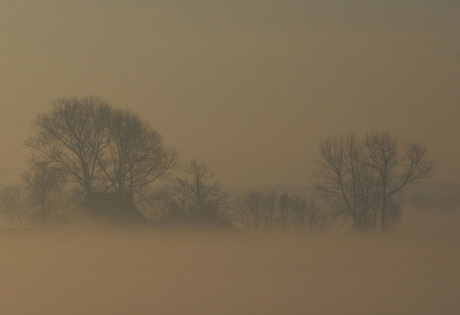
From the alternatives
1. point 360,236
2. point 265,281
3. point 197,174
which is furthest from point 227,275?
point 197,174

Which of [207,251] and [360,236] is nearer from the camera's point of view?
[207,251]

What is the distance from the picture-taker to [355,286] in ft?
110

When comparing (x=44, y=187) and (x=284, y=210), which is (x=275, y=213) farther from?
(x=44, y=187)

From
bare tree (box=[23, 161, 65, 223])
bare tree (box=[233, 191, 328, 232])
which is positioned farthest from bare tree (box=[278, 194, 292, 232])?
bare tree (box=[23, 161, 65, 223])

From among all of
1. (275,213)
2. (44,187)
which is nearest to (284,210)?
(275,213)

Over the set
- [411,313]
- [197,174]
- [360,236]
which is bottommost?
[411,313]

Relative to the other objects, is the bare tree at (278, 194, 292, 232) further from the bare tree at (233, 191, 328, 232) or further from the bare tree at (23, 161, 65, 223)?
the bare tree at (23, 161, 65, 223)

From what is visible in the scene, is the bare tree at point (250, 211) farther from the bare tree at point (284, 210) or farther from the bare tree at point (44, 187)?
Answer: the bare tree at point (44, 187)

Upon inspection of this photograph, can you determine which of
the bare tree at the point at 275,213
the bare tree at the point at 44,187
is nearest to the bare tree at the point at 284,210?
the bare tree at the point at 275,213

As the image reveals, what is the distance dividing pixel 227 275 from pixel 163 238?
5279 mm

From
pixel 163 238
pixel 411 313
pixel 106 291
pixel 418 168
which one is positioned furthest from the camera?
pixel 418 168

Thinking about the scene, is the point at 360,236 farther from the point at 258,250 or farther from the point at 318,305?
the point at 318,305

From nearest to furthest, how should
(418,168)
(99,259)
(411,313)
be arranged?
(411,313)
(99,259)
(418,168)

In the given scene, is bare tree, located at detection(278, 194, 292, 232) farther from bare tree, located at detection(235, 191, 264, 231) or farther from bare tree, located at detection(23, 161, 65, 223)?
bare tree, located at detection(23, 161, 65, 223)
